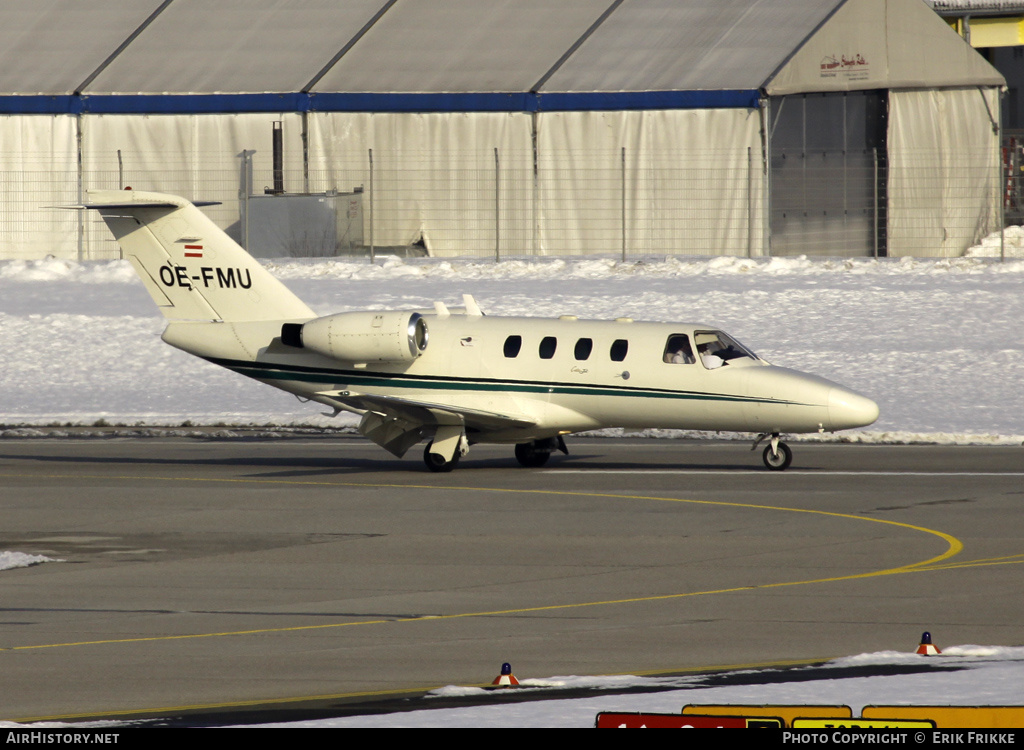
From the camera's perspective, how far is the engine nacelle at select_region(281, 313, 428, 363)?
22953 mm

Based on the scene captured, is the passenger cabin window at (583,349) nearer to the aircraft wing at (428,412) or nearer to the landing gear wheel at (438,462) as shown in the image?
the aircraft wing at (428,412)

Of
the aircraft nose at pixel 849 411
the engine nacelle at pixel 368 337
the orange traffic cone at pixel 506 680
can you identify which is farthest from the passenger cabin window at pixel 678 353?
the orange traffic cone at pixel 506 680

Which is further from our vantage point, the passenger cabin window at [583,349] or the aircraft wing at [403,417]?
the passenger cabin window at [583,349]

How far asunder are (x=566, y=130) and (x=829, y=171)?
700 centimetres

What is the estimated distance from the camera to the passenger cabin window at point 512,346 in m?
23.1

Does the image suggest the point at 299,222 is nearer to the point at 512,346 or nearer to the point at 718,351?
the point at 512,346

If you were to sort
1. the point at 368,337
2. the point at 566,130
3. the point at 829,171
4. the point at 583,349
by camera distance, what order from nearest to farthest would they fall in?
1. the point at 583,349
2. the point at 368,337
3. the point at 829,171
4. the point at 566,130

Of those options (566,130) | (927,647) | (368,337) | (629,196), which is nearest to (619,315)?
(629,196)

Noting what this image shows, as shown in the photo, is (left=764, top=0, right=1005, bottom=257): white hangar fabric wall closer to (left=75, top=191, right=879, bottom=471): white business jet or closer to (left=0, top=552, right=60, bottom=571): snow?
(left=75, top=191, right=879, bottom=471): white business jet

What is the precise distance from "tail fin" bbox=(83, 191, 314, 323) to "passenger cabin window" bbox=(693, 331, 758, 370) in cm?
620

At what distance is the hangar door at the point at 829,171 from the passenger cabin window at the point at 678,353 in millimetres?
18029

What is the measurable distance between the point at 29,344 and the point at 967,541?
80.0 ft

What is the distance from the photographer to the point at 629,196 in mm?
39938

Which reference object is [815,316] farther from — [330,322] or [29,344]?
[29,344]
